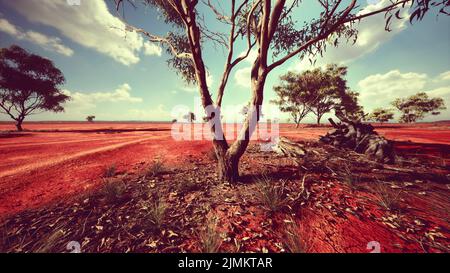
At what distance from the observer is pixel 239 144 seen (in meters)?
4.45

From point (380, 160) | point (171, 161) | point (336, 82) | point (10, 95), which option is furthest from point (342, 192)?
point (10, 95)

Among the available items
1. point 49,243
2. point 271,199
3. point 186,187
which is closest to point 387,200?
point 271,199

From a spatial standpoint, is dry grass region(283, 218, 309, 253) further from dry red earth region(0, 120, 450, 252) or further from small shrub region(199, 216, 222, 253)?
small shrub region(199, 216, 222, 253)

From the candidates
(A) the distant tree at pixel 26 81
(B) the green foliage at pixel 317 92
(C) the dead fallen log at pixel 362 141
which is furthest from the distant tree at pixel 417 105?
(A) the distant tree at pixel 26 81

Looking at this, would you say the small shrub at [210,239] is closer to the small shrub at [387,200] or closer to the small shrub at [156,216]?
the small shrub at [156,216]

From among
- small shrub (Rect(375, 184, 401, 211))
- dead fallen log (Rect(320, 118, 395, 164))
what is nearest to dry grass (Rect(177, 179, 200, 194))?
small shrub (Rect(375, 184, 401, 211))

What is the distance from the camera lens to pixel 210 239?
2.65m

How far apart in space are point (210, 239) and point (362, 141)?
7.66 m

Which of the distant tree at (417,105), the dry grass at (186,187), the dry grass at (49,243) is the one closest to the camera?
the dry grass at (49,243)

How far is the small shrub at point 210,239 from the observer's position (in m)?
2.59

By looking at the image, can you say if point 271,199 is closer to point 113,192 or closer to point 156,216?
point 156,216

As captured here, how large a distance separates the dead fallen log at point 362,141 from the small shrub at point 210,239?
255 inches
